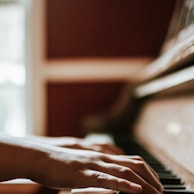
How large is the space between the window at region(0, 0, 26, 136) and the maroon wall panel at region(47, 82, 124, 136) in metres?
0.27

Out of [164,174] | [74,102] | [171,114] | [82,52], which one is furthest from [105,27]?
[164,174]

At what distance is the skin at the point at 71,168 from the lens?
2.21ft

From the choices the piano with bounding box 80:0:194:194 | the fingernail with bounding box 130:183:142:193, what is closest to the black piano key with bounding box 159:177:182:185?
the piano with bounding box 80:0:194:194

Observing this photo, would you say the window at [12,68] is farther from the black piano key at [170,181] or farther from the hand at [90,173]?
the hand at [90,173]

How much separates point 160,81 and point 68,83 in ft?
6.10

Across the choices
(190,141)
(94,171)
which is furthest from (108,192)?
(190,141)

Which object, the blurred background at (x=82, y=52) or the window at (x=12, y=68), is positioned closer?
the blurred background at (x=82, y=52)

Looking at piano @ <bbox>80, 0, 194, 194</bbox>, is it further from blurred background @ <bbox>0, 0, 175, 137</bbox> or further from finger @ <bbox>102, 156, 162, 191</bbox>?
blurred background @ <bbox>0, 0, 175, 137</bbox>

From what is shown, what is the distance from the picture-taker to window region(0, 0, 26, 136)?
3438mm

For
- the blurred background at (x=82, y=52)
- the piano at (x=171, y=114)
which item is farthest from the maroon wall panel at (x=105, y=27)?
the piano at (x=171, y=114)

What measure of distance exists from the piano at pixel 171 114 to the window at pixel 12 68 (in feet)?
5.03

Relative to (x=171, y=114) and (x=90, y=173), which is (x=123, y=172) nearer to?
(x=90, y=173)

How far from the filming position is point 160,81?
144cm

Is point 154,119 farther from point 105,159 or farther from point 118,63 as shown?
point 118,63
